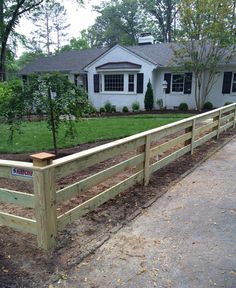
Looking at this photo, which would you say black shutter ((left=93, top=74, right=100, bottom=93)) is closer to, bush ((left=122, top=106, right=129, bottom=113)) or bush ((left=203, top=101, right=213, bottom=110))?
bush ((left=122, top=106, right=129, bottom=113))

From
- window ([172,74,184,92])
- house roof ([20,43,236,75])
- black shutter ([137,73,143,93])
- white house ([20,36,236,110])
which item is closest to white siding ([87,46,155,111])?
white house ([20,36,236,110])

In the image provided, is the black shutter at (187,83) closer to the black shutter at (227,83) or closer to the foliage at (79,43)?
the black shutter at (227,83)

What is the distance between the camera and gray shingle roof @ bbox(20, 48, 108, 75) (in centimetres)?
2259

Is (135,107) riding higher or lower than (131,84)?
lower

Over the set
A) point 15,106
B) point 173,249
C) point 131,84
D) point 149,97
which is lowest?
point 173,249

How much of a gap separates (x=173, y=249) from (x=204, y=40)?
1465cm

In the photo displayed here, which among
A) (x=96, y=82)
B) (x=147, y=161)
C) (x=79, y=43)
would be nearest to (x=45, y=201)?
(x=147, y=161)

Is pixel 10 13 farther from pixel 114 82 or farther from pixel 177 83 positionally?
pixel 177 83

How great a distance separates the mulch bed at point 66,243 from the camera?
2.56m

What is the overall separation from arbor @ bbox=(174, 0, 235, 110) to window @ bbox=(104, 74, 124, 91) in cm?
393

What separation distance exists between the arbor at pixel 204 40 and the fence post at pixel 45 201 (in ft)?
46.4

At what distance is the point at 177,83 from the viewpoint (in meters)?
17.9

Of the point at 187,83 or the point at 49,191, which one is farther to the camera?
the point at 187,83

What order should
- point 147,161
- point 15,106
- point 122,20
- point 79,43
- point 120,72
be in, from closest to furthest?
1. point 147,161
2. point 15,106
3. point 120,72
4. point 122,20
5. point 79,43
